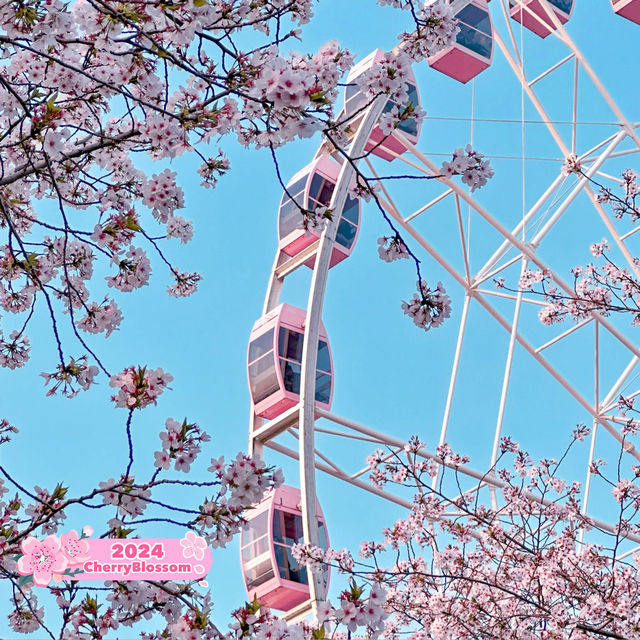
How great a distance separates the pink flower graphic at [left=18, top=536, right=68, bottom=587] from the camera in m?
4.04

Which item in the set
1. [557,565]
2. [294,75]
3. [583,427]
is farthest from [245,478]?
[583,427]

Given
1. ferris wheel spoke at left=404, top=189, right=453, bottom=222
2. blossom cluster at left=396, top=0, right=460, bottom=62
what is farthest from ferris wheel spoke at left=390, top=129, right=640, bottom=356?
blossom cluster at left=396, top=0, right=460, bottom=62

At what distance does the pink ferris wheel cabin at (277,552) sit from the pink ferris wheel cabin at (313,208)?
12.3 feet

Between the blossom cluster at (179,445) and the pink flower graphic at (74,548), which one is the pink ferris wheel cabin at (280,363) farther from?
the blossom cluster at (179,445)

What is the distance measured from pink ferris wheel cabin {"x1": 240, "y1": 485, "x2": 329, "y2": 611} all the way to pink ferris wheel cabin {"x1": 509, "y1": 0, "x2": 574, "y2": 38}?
8699 mm

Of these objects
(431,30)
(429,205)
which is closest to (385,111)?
(429,205)

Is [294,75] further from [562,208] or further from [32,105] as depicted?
[562,208]

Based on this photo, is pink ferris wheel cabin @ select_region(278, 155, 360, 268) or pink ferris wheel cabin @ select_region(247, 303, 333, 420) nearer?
pink ferris wheel cabin @ select_region(247, 303, 333, 420)

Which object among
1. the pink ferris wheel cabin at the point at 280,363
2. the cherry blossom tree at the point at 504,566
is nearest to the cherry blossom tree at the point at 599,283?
the cherry blossom tree at the point at 504,566

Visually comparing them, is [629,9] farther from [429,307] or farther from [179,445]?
[179,445]

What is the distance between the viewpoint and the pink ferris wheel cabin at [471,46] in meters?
15.9

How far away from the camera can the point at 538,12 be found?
57.0 feet

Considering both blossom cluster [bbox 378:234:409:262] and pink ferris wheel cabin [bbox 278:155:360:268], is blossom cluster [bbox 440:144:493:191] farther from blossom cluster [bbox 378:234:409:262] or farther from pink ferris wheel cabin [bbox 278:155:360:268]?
pink ferris wheel cabin [bbox 278:155:360:268]

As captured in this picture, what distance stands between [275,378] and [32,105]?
10.00 meters
